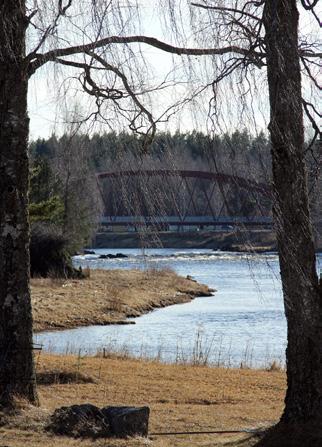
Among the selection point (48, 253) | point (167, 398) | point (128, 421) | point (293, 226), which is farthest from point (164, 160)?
point (48, 253)

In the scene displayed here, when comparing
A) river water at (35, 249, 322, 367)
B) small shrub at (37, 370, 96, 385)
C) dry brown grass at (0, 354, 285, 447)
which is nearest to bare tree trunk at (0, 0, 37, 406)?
dry brown grass at (0, 354, 285, 447)

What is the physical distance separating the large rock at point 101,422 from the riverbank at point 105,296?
20450 millimetres

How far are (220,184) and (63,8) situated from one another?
7.38 ft

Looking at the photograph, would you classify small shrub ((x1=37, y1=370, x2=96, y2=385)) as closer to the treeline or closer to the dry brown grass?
the dry brown grass

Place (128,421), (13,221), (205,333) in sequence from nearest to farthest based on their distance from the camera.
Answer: (128,421), (13,221), (205,333)

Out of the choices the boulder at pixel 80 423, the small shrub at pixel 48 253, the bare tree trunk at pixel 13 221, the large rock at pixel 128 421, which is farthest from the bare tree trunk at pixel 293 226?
the small shrub at pixel 48 253

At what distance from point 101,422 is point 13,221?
239cm

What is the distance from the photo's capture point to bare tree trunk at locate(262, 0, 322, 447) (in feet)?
28.7

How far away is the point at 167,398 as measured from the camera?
12578mm

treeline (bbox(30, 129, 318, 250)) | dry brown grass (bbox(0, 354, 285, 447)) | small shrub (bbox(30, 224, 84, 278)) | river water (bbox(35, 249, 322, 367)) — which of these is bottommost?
river water (bbox(35, 249, 322, 367))

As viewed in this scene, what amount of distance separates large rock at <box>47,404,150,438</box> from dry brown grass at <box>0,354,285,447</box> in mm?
158

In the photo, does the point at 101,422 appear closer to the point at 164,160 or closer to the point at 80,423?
the point at 80,423

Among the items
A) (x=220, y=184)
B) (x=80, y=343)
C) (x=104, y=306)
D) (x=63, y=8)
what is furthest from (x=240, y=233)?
(x=104, y=306)

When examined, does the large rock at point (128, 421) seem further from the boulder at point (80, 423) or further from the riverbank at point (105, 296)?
the riverbank at point (105, 296)
